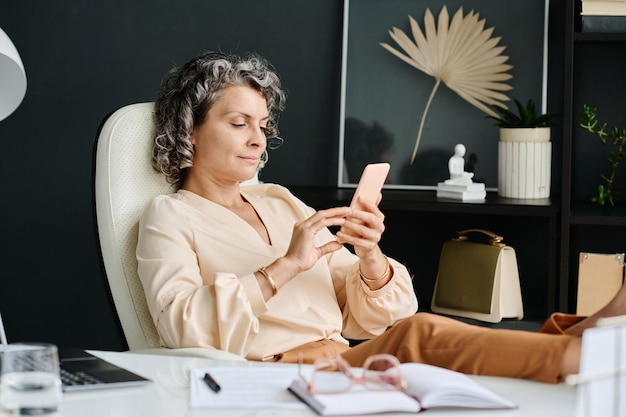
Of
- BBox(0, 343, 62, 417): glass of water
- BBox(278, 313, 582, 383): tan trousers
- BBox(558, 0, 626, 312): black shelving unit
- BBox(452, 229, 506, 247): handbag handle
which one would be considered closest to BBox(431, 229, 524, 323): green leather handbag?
BBox(452, 229, 506, 247): handbag handle

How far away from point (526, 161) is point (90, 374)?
179 centimetres

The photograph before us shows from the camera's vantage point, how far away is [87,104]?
12.3ft

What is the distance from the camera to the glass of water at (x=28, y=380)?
1.31 m

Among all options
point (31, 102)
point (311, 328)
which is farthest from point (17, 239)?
point (311, 328)

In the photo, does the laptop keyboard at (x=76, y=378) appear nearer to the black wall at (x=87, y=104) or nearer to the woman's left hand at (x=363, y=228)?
the woman's left hand at (x=363, y=228)

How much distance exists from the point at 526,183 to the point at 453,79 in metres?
0.47

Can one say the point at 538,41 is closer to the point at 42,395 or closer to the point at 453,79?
the point at 453,79

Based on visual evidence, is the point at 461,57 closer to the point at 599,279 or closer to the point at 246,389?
the point at 599,279

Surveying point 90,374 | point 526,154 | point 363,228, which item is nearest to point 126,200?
point 363,228

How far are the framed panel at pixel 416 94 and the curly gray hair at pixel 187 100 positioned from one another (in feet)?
2.90

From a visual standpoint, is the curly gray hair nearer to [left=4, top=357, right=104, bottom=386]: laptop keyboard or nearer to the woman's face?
the woman's face

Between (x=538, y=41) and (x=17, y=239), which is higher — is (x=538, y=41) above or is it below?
above

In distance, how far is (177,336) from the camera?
2221mm

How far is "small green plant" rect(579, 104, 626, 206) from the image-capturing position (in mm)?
3150
